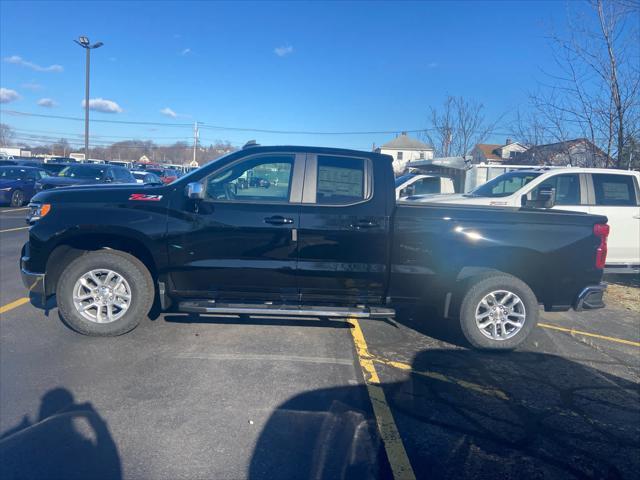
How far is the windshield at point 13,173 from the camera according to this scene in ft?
53.7

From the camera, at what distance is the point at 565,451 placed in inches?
118

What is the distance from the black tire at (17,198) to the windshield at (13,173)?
596mm

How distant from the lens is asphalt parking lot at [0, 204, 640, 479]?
2762 millimetres

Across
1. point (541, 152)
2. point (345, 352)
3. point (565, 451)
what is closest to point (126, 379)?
point (345, 352)

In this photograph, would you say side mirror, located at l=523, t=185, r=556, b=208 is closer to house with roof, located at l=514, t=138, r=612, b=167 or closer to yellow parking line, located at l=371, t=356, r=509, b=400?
yellow parking line, located at l=371, t=356, r=509, b=400

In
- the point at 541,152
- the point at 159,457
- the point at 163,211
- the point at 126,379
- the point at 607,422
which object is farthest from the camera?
the point at 541,152

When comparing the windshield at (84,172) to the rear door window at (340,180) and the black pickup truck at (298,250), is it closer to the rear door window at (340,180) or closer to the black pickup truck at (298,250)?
the black pickup truck at (298,250)

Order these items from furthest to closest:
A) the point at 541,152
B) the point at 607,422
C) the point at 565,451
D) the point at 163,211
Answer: the point at 541,152, the point at 163,211, the point at 607,422, the point at 565,451

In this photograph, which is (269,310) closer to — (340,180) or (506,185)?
(340,180)

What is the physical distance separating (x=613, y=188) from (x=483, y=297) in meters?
5.12

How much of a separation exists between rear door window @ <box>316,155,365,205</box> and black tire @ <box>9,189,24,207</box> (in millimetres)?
15892

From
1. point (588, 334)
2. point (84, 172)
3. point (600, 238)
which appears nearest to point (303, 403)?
point (600, 238)

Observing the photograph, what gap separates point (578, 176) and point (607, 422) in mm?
5744

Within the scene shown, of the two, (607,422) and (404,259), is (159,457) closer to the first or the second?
(404,259)
